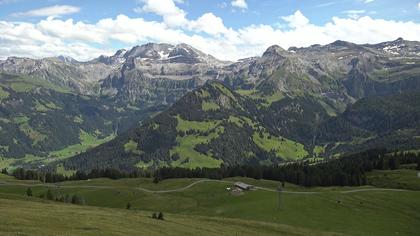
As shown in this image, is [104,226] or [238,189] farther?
[238,189]

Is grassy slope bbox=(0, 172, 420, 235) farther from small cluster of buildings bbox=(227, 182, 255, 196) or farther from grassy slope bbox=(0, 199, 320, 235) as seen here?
grassy slope bbox=(0, 199, 320, 235)

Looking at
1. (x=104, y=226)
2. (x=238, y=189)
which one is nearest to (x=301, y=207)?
(x=238, y=189)

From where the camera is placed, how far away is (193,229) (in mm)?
82812

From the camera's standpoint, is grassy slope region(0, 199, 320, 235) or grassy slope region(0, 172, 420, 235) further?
grassy slope region(0, 172, 420, 235)

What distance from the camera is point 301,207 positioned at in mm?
147500

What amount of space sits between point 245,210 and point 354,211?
33477 millimetres

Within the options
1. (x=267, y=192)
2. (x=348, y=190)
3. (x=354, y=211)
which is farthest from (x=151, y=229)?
(x=348, y=190)

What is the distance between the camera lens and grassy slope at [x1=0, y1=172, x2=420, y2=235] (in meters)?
129

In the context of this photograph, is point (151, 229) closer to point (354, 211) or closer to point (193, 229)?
point (193, 229)

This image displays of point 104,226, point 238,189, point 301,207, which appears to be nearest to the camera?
point 104,226

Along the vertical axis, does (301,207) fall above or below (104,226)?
below

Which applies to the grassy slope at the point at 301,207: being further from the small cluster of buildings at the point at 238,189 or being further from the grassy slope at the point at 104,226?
the grassy slope at the point at 104,226

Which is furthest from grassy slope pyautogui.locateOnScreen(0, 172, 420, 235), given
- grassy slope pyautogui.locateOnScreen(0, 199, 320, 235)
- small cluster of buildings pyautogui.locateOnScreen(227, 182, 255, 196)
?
grassy slope pyautogui.locateOnScreen(0, 199, 320, 235)

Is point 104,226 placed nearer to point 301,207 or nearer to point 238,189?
point 301,207
